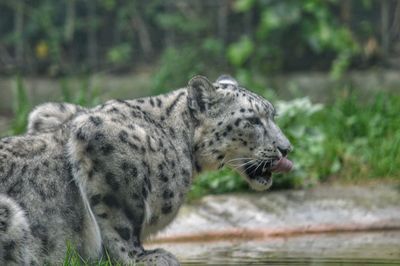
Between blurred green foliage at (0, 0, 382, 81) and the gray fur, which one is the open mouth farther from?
blurred green foliage at (0, 0, 382, 81)

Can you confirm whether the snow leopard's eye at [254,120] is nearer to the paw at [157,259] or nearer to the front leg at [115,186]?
the front leg at [115,186]

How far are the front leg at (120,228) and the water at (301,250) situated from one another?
119 cm

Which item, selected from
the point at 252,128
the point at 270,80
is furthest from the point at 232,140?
the point at 270,80

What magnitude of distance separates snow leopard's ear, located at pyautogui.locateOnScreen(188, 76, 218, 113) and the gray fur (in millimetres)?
180

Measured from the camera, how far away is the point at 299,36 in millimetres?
15180

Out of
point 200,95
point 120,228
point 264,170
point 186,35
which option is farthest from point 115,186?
point 186,35

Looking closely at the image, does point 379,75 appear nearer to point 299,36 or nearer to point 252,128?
point 299,36

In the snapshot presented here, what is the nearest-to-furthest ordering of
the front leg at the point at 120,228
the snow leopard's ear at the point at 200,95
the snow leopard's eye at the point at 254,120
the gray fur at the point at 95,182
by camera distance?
the gray fur at the point at 95,182 → the front leg at the point at 120,228 → the snow leopard's ear at the point at 200,95 → the snow leopard's eye at the point at 254,120

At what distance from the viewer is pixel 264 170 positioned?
7.27 m

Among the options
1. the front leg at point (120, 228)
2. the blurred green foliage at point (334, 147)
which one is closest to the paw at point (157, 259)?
the front leg at point (120, 228)

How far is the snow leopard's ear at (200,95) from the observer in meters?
6.97

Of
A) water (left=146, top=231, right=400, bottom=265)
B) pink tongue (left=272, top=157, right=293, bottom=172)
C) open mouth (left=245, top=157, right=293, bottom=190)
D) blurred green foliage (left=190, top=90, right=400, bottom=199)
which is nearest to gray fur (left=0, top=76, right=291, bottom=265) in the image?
open mouth (left=245, top=157, right=293, bottom=190)

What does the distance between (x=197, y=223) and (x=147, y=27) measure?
764cm

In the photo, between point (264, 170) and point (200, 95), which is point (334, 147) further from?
point (200, 95)
